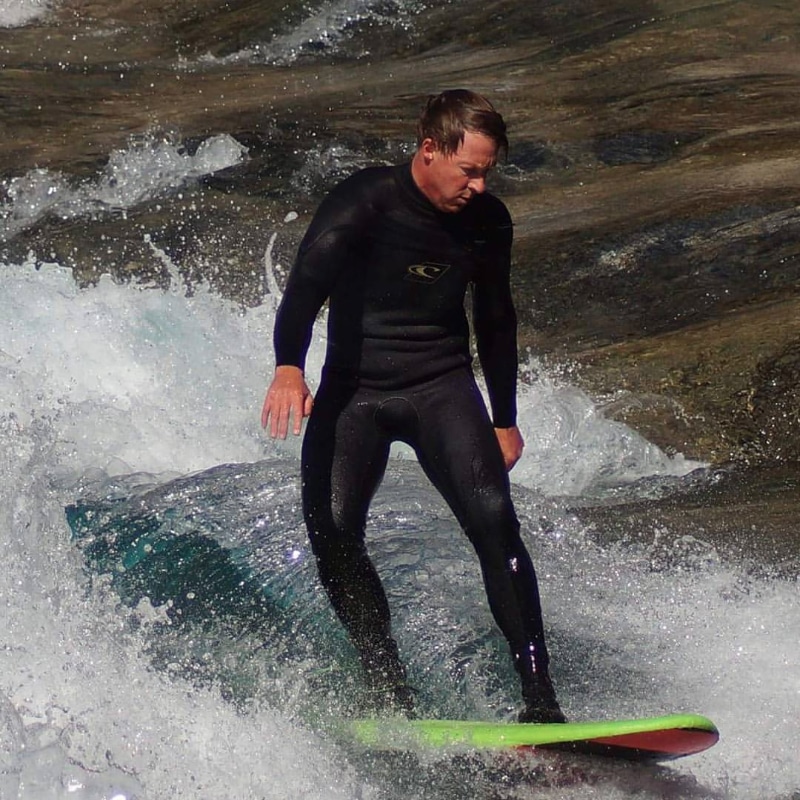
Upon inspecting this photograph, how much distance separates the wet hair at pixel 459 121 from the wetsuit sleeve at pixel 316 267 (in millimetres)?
328

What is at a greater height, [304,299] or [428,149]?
[428,149]

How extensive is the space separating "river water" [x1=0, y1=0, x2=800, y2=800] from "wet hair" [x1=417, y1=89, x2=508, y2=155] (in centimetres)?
166

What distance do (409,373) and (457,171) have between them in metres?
0.66

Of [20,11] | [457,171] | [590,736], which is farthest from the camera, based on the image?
[20,11]

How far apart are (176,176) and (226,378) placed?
2416mm

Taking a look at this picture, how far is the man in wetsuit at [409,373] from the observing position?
12.2ft

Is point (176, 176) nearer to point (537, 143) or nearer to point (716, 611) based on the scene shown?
point (537, 143)

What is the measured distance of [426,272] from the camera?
150 inches

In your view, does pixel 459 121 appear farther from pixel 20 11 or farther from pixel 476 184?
pixel 20 11

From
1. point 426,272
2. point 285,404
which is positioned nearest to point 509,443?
point 426,272

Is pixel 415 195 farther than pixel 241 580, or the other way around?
pixel 241 580

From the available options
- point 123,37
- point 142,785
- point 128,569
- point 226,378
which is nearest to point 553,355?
point 226,378

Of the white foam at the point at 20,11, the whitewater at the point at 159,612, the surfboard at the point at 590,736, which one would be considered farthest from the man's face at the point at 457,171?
the white foam at the point at 20,11

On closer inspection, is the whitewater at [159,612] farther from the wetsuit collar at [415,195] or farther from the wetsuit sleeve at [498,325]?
the wetsuit collar at [415,195]
